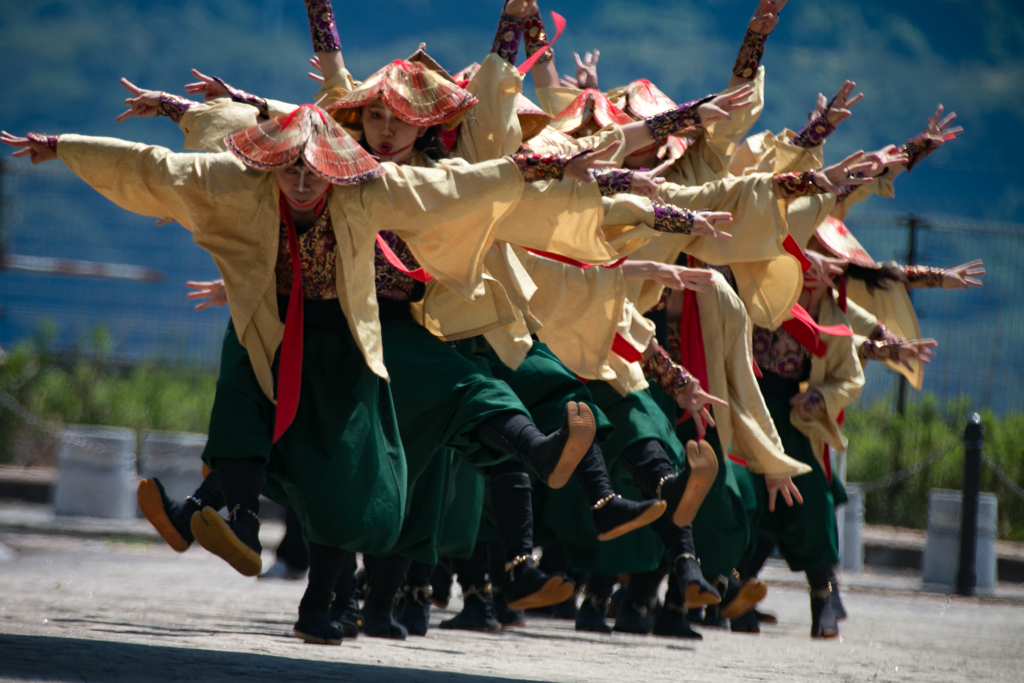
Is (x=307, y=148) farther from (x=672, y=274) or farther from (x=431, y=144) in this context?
(x=672, y=274)

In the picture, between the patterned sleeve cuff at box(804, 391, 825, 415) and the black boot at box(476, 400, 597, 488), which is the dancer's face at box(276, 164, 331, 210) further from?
the patterned sleeve cuff at box(804, 391, 825, 415)

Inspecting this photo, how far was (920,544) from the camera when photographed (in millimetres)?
9508

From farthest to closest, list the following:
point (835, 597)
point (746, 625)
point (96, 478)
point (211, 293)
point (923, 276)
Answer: point (96, 478)
point (923, 276)
point (835, 597)
point (746, 625)
point (211, 293)

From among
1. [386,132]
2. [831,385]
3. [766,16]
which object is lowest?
[831,385]

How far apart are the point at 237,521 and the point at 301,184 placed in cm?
96

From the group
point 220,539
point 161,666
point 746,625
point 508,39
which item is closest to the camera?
point 161,666

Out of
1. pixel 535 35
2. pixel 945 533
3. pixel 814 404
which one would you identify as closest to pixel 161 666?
pixel 535 35

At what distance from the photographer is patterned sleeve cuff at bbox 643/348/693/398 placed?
4996 mm

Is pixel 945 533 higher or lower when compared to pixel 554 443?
lower

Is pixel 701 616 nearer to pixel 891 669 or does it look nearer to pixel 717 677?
pixel 891 669

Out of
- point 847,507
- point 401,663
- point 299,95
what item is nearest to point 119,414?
point 847,507

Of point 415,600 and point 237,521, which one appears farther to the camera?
point 415,600

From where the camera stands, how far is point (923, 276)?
670 centimetres

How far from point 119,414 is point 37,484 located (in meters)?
1.12
